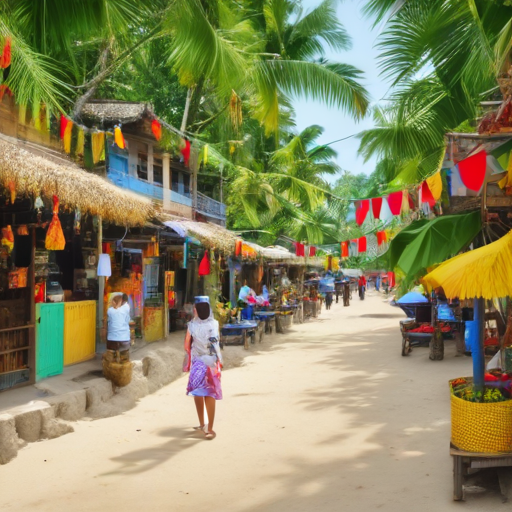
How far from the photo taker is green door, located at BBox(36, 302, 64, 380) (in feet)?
27.1

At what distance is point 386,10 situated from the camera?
7.70 meters

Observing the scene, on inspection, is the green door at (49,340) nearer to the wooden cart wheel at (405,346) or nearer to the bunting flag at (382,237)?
the wooden cart wheel at (405,346)

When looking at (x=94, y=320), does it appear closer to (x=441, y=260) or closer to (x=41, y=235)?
(x=41, y=235)

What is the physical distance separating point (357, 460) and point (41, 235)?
6307 millimetres

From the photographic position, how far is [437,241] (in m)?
5.49

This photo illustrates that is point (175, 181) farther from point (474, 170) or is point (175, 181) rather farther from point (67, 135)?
point (474, 170)

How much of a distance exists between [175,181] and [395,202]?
9.21 m

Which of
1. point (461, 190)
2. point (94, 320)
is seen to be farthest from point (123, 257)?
point (461, 190)

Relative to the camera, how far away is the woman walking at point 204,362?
699 centimetres

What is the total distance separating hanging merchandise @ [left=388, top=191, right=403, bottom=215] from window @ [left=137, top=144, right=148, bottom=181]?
24.4 feet

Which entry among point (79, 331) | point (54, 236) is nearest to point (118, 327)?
point (79, 331)

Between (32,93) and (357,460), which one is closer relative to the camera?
(357,460)

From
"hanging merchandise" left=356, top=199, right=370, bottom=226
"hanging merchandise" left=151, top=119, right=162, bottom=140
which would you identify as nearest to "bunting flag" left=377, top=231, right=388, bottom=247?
"hanging merchandise" left=151, top=119, right=162, bottom=140

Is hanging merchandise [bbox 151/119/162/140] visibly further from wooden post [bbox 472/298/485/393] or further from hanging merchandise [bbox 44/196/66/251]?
wooden post [bbox 472/298/485/393]
